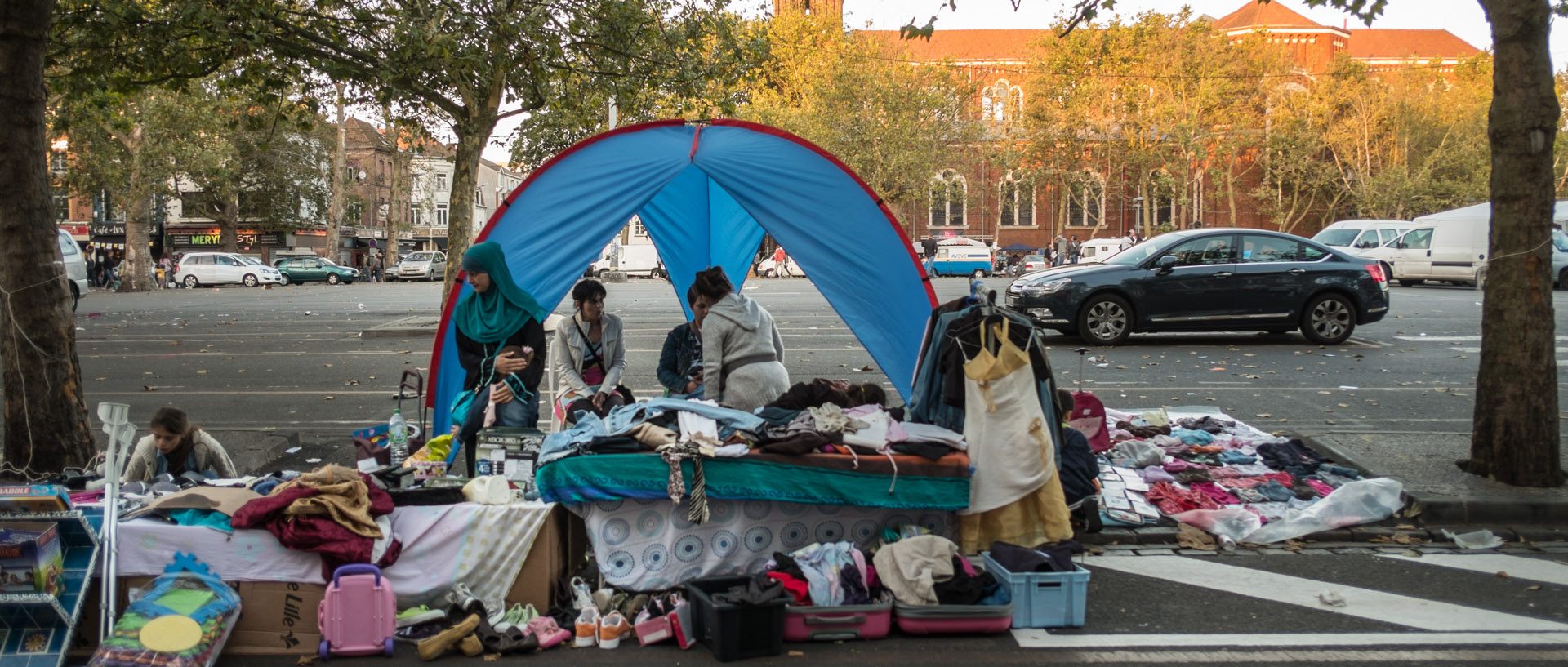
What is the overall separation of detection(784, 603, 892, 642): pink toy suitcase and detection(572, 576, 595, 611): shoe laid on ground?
949mm

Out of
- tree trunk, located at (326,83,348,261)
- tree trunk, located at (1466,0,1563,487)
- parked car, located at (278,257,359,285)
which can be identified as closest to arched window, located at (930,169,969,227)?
tree trunk, located at (326,83,348,261)

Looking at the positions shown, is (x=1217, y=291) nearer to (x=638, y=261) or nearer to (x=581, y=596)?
(x=581, y=596)

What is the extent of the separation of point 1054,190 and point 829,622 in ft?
183

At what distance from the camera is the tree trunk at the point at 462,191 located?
16141mm

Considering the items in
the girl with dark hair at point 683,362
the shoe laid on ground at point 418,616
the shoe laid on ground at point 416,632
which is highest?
the girl with dark hair at point 683,362

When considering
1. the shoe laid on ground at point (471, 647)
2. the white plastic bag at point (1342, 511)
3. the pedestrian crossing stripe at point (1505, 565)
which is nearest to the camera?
the shoe laid on ground at point (471, 647)

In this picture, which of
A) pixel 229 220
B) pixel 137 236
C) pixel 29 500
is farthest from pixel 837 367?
pixel 229 220

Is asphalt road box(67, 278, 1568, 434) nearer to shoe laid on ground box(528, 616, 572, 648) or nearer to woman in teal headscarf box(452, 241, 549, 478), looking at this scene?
woman in teal headscarf box(452, 241, 549, 478)

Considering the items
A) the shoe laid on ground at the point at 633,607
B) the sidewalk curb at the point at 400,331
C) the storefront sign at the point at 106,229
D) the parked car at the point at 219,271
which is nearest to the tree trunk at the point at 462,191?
the sidewalk curb at the point at 400,331

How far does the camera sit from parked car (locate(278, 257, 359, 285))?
44906mm

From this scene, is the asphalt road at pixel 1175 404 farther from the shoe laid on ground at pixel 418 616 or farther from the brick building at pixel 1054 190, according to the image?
the brick building at pixel 1054 190

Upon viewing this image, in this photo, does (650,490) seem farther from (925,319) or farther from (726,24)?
(726,24)

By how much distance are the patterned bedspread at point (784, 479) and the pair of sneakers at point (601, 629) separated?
615 millimetres

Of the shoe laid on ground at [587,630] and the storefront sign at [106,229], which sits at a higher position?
the storefront sign at [106,229]
